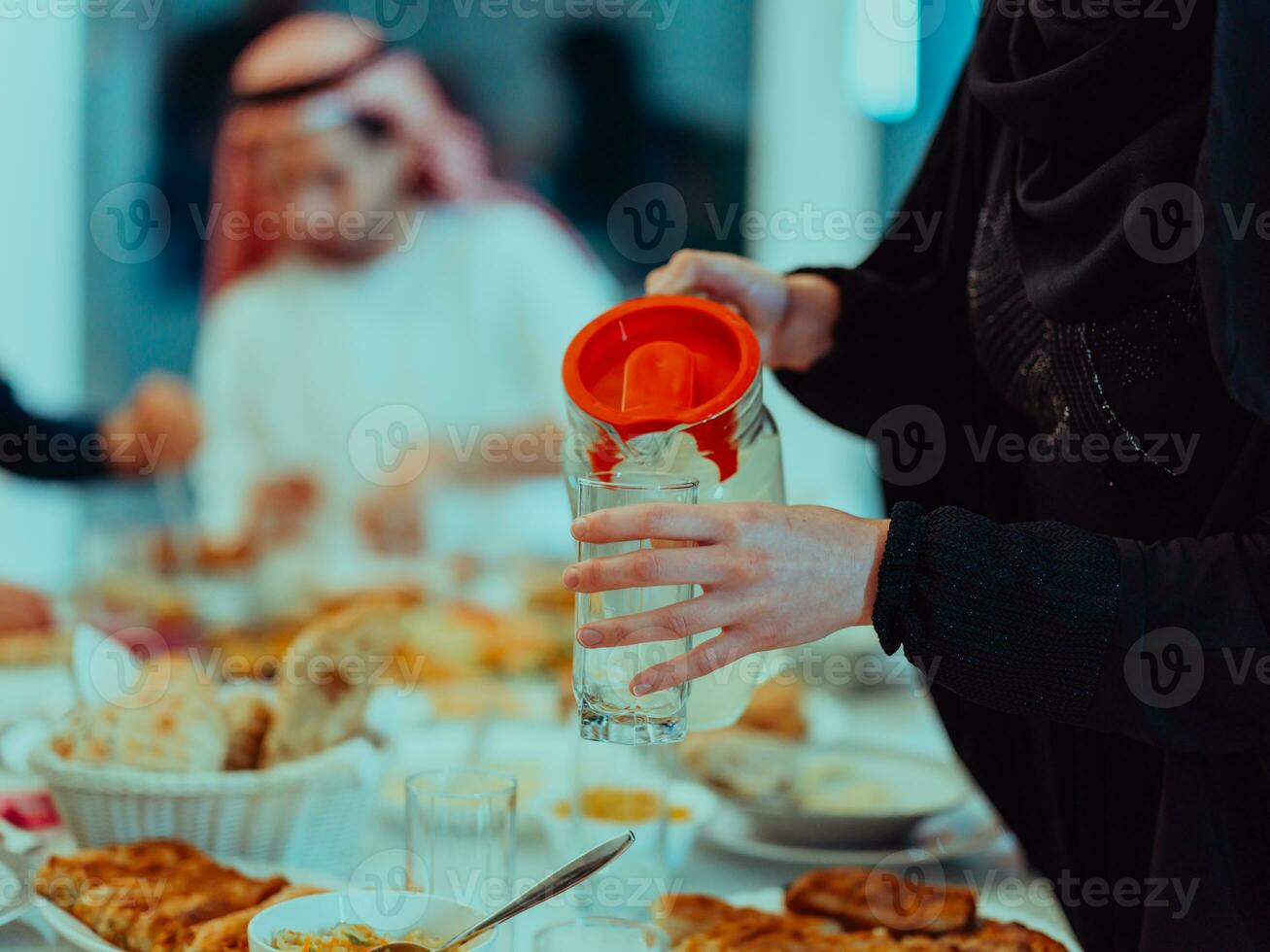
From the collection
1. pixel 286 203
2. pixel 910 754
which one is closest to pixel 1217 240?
pixel 910 754

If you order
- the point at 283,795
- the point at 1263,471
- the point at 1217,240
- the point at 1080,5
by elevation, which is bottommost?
the point at 283,795

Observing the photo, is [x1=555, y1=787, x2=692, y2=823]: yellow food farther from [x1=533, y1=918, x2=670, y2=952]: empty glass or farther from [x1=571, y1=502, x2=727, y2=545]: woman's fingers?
[x1=571, y1=502, x2=727, y2=545]: woman's fingers

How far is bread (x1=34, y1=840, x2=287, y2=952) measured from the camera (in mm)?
837

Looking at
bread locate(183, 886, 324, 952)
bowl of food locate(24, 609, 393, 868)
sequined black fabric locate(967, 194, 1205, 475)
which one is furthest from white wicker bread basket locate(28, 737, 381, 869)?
sequined black fabric locate(967, 194, 1205, 475)

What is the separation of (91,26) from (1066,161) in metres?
3.02

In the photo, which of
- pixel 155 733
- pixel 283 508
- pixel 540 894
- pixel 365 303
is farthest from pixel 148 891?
pixel 365 303

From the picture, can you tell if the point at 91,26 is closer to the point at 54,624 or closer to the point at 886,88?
the point at 54,624

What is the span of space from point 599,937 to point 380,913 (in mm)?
155

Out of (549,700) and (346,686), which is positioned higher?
(346,686)

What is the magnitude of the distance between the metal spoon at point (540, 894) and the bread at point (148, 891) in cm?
17

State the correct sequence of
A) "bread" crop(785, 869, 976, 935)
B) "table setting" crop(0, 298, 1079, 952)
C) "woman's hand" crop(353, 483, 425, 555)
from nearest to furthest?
1. "table setting" crop(0, 298, 1079, 952)
2. "bread" crop(785, 869, 976, 935)
3. "woman's hand" crop(353, 483, 425, 555)

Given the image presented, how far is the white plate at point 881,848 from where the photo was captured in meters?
1.20

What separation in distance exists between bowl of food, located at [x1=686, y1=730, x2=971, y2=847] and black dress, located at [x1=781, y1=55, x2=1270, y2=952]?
7.8 inches

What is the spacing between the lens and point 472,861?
85 cm
